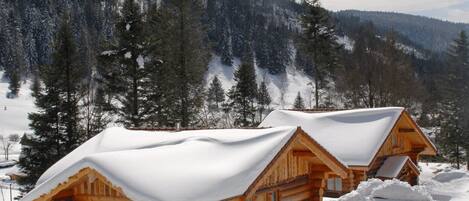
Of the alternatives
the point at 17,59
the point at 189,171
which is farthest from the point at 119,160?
the point at 17,59

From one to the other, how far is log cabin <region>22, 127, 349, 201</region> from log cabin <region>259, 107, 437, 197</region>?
797cm

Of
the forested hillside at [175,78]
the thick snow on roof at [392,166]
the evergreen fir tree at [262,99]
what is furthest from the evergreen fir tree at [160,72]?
the evergreen fir tree at [262,99]

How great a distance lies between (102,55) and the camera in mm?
28016

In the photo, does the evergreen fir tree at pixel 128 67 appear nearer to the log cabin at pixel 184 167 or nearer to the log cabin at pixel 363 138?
the log cabin at pixel 363 138

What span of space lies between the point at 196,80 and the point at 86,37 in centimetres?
13341

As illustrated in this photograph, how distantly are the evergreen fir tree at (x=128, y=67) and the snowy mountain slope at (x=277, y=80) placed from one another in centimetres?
10964

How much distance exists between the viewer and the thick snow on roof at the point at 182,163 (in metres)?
8.28

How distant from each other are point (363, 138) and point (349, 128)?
1.10m

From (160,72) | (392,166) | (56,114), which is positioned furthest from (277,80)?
(392,166)

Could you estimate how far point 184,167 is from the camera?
9.03 m

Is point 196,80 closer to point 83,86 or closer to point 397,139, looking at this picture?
point 83,86

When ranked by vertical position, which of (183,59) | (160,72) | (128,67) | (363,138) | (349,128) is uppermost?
(183,59)

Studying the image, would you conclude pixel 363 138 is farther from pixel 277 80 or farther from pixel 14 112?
Result: pixel 277 80

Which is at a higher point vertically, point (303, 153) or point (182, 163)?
point (182, 163)
